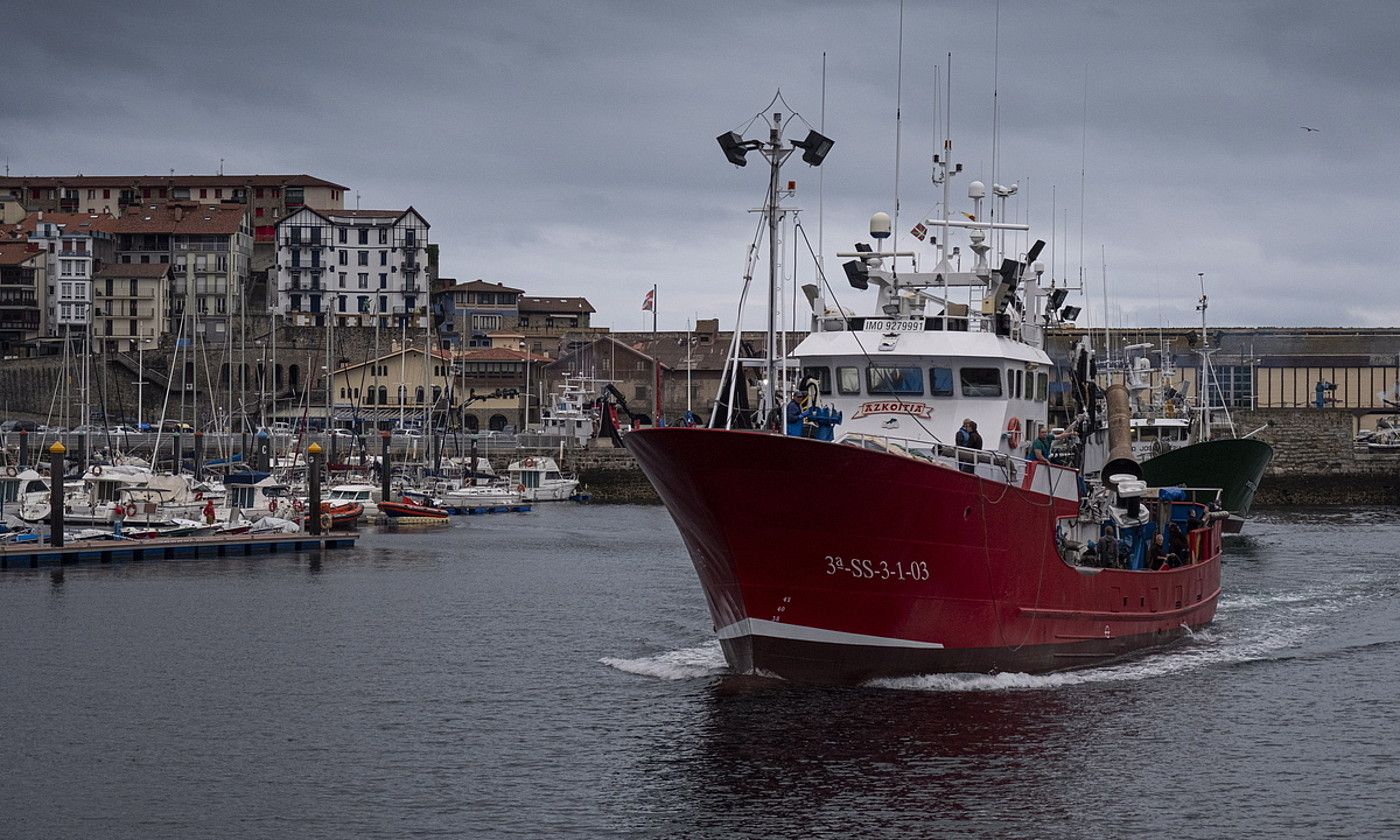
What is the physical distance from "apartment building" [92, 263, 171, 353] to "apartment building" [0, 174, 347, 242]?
12477 millimetres

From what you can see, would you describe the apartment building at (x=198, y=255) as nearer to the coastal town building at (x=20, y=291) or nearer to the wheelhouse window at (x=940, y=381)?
the coastal town building at (x=20, y=291)

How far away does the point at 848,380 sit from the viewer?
3091 centimetres

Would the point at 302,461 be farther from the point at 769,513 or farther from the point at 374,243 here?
the point at 769,513

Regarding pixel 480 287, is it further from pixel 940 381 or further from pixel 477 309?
pixel 940 381

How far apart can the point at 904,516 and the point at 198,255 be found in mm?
129783

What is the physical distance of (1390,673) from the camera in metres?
32.5

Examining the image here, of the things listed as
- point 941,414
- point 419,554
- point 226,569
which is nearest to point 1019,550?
point 941,414

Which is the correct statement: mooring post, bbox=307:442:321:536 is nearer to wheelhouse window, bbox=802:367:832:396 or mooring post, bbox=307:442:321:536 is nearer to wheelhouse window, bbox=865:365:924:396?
wheelhouse window, bbox=802:367:832:396

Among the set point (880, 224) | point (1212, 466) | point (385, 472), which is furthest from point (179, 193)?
point (880, 224)

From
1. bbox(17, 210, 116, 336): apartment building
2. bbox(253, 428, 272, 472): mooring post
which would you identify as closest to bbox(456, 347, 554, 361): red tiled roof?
bbox(17, 210, 116, 336): apartment building

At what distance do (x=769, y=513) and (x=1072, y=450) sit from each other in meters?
11.9

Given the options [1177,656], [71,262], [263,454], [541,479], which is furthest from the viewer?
[71,262]

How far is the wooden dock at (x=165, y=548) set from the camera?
54031mm

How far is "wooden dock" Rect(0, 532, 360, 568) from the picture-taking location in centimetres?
5403
